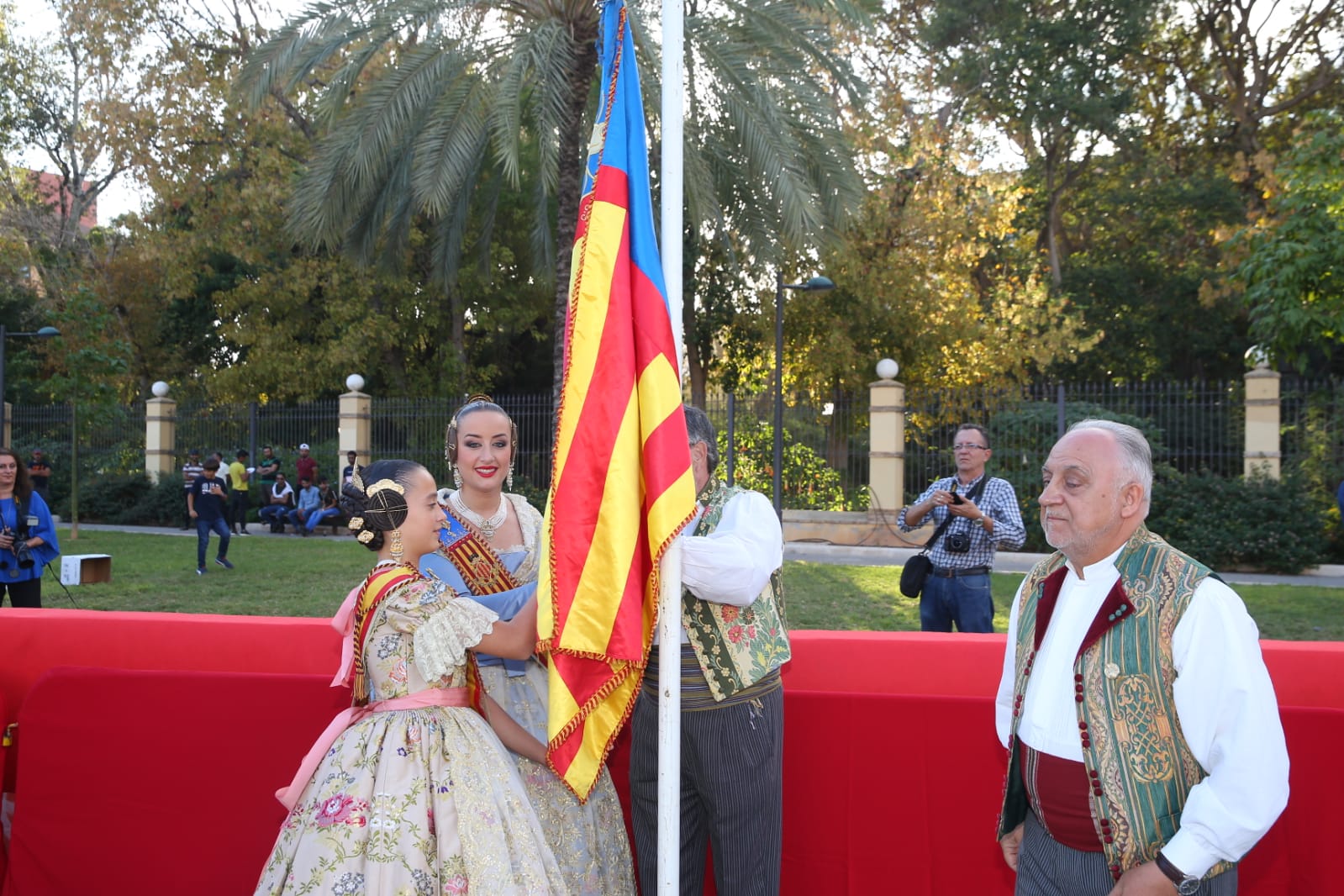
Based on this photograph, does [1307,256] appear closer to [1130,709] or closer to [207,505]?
[207,505]

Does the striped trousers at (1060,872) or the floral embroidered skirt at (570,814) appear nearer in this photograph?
the striped trousers at (1060,872)

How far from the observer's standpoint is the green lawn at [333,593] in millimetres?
10859

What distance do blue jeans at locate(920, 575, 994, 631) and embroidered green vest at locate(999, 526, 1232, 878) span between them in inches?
150

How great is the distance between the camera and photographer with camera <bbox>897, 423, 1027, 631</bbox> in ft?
20.1

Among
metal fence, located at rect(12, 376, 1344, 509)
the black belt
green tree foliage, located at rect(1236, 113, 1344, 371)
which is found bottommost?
the black belt

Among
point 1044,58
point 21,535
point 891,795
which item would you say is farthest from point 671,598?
point 1044,58

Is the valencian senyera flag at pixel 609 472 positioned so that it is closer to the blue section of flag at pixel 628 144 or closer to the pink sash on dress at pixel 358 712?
the blue section of flag at pixel 628 144

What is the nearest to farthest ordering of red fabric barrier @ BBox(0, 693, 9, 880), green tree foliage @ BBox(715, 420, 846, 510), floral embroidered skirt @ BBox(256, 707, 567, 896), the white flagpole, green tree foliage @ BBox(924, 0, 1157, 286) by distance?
the white flagpole < floral embroidered skirt @ BBox(256, 707, 567, 896) < red fabric barrier @ BBox(0, 693, 9, 880) < green tree foliage @ BBox(715, 420, 846, 510) < green tree foliage @ BBox(924, 0, 1157, 286)

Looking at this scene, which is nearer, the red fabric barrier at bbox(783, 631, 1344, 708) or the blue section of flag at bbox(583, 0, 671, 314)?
the blue section of flag at bbox(583, 0, 671, 314)

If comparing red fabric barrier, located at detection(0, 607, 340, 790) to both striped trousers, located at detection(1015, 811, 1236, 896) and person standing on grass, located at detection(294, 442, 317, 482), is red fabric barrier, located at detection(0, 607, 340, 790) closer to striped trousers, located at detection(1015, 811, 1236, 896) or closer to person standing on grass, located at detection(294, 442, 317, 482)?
striped trousers, located at detection(1015, 811, 1236, 896)

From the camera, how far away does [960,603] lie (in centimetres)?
619

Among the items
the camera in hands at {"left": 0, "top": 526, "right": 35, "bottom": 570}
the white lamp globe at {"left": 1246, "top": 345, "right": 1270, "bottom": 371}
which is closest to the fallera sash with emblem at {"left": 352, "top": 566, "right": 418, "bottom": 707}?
the camera in hands at {"left": 0, "top": 526, "right": 35, "bottom": 570}

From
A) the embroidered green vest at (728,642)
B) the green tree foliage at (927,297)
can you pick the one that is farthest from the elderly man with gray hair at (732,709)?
the green tree foliage at (927,297)

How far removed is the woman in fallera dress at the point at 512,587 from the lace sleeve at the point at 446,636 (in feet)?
0.62
